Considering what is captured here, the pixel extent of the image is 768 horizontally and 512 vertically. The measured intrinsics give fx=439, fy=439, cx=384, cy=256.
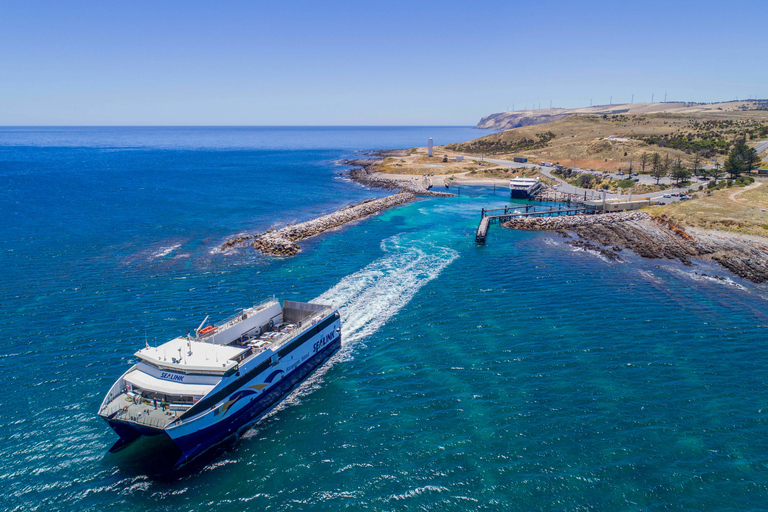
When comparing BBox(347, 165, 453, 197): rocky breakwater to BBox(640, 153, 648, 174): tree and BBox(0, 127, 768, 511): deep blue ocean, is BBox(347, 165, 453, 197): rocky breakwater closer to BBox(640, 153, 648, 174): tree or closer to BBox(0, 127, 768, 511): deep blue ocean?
BBox(0, 127, 768, 511): deep blue ocean

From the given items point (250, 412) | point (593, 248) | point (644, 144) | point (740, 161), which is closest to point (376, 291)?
point (250, 412)

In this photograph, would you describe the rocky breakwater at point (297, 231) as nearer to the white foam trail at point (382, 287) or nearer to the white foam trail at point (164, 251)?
the white foam trail at point (164, 251)

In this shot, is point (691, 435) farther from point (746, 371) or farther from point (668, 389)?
point (746, 371)

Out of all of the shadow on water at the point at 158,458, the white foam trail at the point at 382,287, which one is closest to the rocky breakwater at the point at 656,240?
the white foam trail at the point at 382,287

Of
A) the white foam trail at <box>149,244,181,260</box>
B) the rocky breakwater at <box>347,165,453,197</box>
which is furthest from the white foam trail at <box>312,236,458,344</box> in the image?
the rocky breakwater at <box>347,165,453,197</box>

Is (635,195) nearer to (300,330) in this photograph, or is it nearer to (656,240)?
(656,240)
